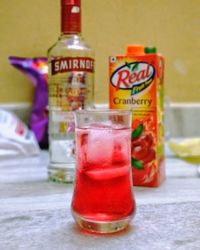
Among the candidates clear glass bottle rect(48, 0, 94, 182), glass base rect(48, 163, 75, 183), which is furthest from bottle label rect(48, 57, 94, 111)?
glass base rect(48, 163, 75, 183)

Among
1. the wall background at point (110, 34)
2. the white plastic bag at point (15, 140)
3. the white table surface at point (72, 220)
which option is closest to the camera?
the white table surface at point (72, 220)

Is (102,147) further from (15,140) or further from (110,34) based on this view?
(110,34)

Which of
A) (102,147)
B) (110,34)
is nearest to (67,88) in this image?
(102,147)

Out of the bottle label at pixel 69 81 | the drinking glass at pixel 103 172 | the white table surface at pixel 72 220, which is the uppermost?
the bottle label at pixel 69 81

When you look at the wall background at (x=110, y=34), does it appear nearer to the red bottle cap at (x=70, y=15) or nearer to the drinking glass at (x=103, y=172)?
the red bottle cap at (x=70, y=15)

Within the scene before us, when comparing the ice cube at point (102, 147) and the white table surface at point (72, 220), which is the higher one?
the ice cube at point (102, 147)

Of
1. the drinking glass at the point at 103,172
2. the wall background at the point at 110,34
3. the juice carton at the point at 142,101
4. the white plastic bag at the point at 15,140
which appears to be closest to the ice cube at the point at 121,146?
the drinking glass at the point at 103,172

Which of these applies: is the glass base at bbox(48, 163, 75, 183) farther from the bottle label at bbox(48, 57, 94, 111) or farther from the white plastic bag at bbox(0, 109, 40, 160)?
the white plastic bag at bbox(0, 109, 40, 160)
